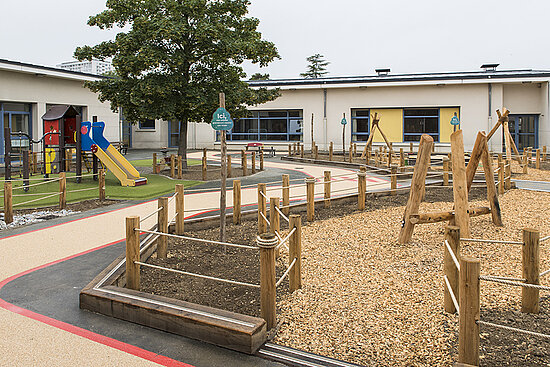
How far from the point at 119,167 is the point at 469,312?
48.7 ft

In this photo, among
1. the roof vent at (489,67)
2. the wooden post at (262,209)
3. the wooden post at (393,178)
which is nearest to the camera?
the wooden post at (262,209)

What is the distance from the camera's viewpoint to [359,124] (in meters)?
34.4

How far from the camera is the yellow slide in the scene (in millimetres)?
16547

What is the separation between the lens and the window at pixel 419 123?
1284 inches

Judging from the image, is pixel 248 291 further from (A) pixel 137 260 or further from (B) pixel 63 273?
(B) pixel 63 273

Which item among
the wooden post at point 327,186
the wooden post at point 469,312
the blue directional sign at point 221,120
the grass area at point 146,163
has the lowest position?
the wooden post at point 469,312

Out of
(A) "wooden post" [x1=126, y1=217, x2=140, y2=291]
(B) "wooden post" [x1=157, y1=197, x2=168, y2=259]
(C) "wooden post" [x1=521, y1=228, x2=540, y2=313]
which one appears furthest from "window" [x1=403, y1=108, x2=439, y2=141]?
(A) "wooden post" [x1=126, y1=217, x2=140, y2=291]

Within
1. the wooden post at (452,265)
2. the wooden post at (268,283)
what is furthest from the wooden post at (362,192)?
the wooden post at (268,283)

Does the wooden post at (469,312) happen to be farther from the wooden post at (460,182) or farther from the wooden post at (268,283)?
the wooden post at (460,182)

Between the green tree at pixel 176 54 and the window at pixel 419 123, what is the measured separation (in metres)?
16.3

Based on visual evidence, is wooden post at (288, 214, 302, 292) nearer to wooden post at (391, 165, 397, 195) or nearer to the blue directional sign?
the blue directional sign

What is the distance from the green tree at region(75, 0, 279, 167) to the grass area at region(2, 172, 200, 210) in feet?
9.16

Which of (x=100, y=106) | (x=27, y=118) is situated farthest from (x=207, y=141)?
(x=27, y=118)

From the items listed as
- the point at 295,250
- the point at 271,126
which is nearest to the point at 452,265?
the point at 295,250
